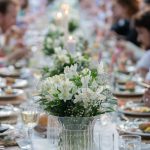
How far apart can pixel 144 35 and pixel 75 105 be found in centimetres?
255

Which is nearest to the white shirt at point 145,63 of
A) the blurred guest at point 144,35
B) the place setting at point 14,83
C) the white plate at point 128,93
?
the blurred guest at point 144,35

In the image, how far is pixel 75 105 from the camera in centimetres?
179

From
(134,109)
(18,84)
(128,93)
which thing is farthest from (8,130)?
(18,84)

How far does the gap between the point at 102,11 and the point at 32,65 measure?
184 inches

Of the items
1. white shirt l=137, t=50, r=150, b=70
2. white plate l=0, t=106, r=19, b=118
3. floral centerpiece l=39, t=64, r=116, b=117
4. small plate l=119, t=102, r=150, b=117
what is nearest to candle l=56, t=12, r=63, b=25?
white shirt l=137, t=50, r=150, b=70

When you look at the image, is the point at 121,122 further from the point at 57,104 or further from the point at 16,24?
the point at 16,24

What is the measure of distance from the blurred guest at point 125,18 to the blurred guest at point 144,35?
131 cm

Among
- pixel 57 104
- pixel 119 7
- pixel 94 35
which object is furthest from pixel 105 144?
pixel 94 35

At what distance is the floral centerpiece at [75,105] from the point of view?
1.78m

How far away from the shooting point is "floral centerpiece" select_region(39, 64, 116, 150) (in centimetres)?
178

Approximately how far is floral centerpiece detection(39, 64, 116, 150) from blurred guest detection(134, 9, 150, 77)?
2.19 metres

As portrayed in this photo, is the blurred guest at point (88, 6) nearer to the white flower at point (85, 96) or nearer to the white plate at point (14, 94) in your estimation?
the white plate at point (14, 94)

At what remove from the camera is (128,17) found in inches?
230

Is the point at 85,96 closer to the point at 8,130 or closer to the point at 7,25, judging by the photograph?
the point at 8,130
